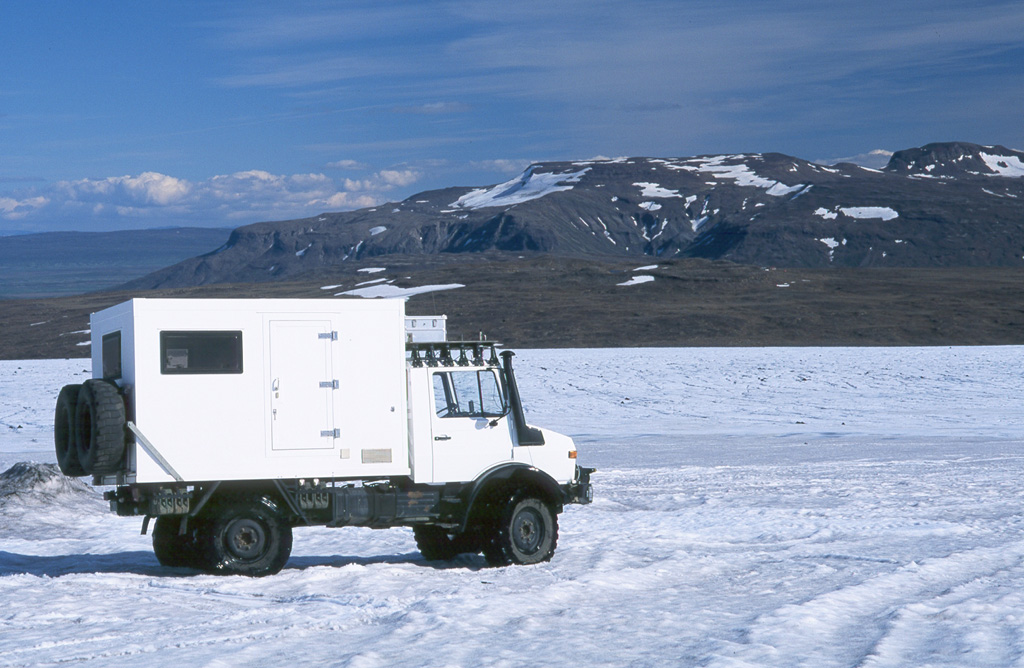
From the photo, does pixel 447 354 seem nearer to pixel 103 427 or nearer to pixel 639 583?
pixel 639 583

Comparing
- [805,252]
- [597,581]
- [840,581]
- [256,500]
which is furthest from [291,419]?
[805,252]

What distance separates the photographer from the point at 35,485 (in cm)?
1569

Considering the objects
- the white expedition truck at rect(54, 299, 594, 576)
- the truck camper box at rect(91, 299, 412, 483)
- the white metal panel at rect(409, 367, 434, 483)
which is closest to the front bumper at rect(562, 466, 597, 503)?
the white expedition truck at rect(54, 299, 594, 576)

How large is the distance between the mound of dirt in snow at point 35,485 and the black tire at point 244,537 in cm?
606

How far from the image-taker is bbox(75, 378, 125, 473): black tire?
987 centimetres

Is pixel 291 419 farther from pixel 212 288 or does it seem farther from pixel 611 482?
pixel 212 288

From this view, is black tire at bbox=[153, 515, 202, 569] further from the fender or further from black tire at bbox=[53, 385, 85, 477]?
the fender

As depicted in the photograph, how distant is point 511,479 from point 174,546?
333cm

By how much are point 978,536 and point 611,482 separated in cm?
636

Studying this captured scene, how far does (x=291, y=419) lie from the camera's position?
10586 millimetres

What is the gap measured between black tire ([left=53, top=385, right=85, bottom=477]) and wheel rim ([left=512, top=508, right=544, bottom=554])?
4.07m

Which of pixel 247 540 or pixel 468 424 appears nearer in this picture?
pixel 247 540

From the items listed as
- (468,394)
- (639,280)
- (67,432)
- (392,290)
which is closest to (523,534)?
(468,394)

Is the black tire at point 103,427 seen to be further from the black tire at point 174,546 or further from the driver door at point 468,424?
the driver door at point 468,424
